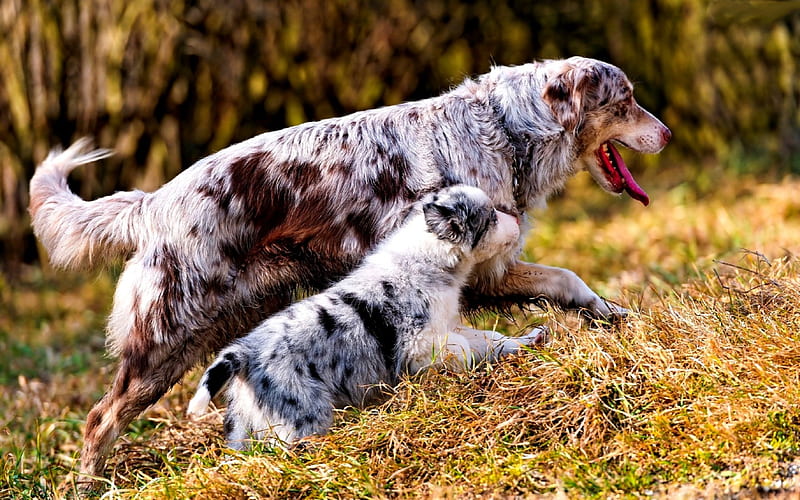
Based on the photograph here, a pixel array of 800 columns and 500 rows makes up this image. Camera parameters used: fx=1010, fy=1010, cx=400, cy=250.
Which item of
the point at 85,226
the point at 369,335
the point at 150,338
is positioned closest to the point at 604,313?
the point at 369,335

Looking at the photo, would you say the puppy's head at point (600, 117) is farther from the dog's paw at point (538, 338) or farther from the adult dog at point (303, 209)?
the dog's paw at point (538, 338)

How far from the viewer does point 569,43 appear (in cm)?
1049

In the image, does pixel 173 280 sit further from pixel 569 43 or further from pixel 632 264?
pixel 569 43

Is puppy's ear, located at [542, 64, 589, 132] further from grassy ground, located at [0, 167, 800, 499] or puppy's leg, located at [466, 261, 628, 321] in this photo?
grassy ground, located at [0, 167, 800, 499]

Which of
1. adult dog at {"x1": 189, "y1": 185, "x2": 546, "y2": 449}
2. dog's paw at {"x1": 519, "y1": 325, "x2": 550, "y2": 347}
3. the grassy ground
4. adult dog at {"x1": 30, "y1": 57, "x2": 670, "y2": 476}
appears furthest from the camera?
dog's paw at {"x1": 519, "y1": 325, "x2": 550, "y2": 347}

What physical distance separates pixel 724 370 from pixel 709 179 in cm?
638

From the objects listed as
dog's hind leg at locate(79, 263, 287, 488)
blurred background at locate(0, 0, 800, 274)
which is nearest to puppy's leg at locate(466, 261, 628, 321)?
dog's hind leg at locate(79, 263, 287, 488)

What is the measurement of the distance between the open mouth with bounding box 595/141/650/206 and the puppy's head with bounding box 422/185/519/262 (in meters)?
0.73

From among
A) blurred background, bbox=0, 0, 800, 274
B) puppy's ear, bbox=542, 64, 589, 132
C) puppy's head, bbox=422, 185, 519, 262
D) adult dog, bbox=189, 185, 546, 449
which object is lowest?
blurred background, bbox=0, 0, 800, 274

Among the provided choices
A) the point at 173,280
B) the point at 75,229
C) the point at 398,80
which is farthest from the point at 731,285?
the point at 398,80

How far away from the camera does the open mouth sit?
461 centimetres

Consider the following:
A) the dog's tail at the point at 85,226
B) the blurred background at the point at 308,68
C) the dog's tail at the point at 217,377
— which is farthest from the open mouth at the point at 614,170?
the blurred background at the point at 308,68

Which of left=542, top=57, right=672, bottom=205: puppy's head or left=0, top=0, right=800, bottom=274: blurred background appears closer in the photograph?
left=542, top=57, right=672, bottom=205: puppy's head

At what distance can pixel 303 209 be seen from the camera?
421 centimetres
